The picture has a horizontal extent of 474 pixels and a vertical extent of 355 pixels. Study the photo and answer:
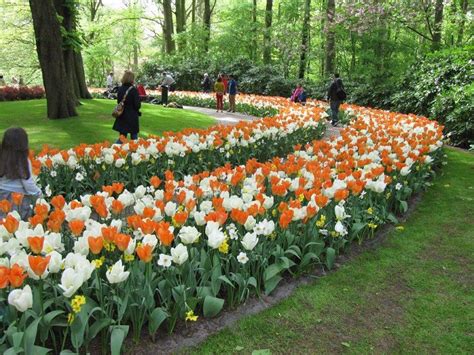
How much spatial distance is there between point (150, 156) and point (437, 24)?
49.7 ft

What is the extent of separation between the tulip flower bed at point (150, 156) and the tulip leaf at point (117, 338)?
96.1 inches

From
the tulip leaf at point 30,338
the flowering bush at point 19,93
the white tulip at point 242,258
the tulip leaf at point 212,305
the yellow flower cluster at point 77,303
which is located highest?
the flowering bush at point 19,93

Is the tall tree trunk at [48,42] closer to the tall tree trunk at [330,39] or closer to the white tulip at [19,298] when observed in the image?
the white tulip at [19,298]

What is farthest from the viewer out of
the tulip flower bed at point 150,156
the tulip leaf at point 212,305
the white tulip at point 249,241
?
the tulip flower bed at point 150,156

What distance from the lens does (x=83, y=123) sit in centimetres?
1172

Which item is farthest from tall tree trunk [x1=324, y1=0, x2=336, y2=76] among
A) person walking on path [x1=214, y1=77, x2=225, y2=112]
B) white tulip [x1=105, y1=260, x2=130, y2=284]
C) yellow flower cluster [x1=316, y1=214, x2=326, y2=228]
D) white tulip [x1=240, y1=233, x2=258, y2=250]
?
white tulip [x1=105, y1=260, x2=130, y2=284]

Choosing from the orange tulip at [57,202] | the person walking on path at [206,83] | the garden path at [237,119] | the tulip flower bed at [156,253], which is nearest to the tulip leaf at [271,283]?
the tulip flower bed at [156,253]

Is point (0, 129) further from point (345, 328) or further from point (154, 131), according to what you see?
point (345, 328)

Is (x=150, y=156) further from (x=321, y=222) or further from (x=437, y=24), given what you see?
(x=437, y=24)

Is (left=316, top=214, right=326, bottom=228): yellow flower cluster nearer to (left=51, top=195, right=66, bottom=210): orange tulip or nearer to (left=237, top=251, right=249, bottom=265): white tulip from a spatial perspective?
(left=237, top=251, right=249, bottom=265): white tulip

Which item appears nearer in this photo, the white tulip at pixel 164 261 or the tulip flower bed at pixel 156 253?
the tulip flower bed at pixel 156 253

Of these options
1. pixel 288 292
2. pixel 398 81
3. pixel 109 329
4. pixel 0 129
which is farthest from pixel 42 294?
pixel 398 81

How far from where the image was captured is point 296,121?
10508 mm

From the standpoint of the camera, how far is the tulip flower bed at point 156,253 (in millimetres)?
2660
